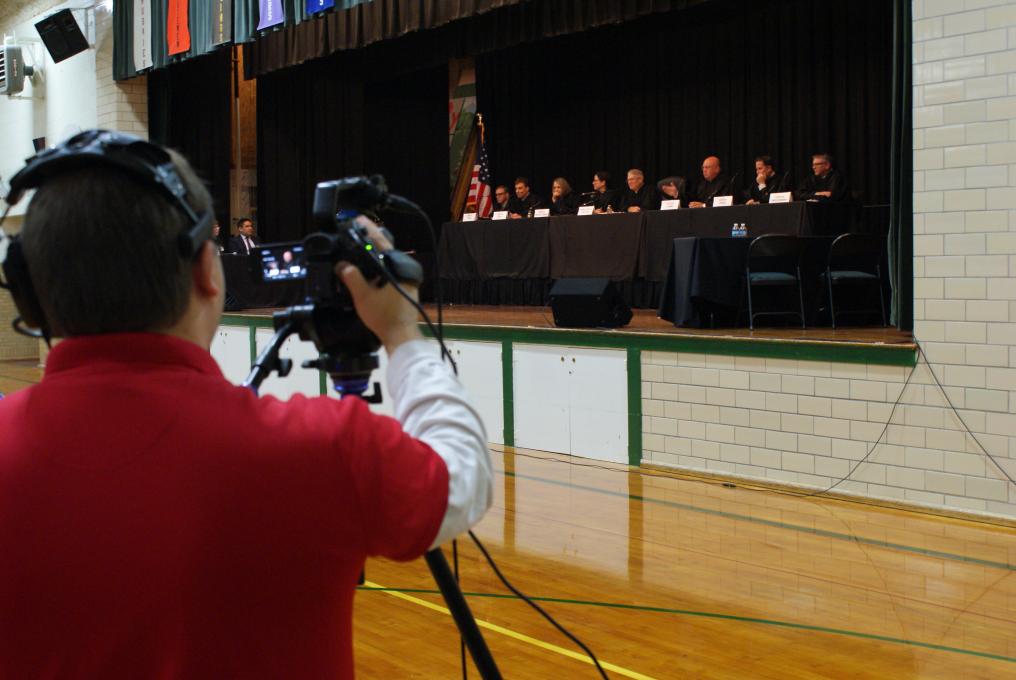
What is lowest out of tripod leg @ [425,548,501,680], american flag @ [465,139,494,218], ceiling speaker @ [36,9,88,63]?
tripod leg @ [425,548,501,680]

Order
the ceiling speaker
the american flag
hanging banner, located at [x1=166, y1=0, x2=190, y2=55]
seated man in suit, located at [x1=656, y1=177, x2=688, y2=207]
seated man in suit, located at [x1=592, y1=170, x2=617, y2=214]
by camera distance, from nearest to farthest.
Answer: hanging banner, located at [x1=166, y1=0, x2=190, y2=55], seated man in suit, located at [x1=656, y1=177, x2=688, y2=207], seated man in suit, located at [x1=592, y1=170, x2=617, y2=214], the ceiling speaker, the american flag

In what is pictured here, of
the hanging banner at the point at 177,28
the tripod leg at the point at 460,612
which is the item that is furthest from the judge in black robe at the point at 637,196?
the tripod leg at the point at 460,612

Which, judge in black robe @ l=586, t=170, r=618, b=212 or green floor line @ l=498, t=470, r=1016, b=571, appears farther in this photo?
judge in black robe @ l=586, t=170, r=618, b=212

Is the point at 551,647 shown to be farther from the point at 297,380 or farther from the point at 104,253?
the point at 297,380

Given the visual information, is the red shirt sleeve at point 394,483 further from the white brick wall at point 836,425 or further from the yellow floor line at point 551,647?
the white brick wall at point 836,425

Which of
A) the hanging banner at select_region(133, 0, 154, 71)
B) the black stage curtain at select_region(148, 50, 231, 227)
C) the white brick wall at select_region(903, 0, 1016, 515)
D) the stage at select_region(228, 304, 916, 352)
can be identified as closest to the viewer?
the white brick wall at select_region(903, 0, 1016, 515)

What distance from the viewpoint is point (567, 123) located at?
13.6 meters

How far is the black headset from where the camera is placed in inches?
36.2

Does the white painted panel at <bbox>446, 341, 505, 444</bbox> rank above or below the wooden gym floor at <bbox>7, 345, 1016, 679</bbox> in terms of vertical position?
above

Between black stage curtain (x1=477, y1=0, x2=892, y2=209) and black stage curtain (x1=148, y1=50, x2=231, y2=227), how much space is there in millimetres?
3380

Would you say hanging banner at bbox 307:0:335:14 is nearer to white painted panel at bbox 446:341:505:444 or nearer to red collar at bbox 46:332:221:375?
white painted panel at bbox 446:341:505:444

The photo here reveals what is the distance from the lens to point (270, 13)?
8773mm

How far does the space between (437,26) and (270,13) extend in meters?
2.35

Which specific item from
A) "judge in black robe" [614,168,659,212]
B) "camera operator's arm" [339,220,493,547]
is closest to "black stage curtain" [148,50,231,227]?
"judge in black robe" [614,168,659,212]
